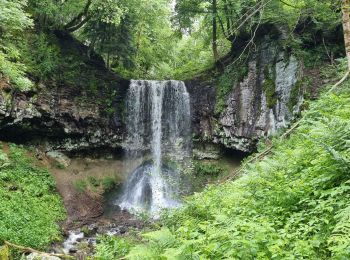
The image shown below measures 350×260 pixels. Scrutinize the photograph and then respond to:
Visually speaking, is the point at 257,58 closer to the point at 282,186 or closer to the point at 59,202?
the point at 59,202

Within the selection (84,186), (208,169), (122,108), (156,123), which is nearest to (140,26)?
(122,108)

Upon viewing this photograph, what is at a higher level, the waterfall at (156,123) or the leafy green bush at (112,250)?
the waterfall at (156,123)

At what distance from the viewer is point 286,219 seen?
12.4ft

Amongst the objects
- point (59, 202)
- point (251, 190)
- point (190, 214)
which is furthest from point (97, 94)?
point (251, 190)

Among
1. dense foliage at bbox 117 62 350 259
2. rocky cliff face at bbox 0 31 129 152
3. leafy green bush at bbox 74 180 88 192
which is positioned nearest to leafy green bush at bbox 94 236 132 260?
dense foliage at bbox 117 62 350 259

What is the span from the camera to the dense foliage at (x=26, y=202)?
10.5 m

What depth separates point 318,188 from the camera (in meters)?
3.96

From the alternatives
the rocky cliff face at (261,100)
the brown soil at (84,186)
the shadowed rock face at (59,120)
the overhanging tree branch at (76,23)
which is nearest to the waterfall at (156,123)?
the shadowed rock face at (59,120)

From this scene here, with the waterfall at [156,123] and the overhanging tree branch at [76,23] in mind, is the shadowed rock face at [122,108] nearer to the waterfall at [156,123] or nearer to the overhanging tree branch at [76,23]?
the waterfall at [156,123]

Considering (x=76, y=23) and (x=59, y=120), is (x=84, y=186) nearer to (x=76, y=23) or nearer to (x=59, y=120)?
(x=59, y=120)

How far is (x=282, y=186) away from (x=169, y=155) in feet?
48.5

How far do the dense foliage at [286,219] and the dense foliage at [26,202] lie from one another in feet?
25.3

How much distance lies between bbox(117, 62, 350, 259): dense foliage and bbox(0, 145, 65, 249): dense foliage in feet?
25.3

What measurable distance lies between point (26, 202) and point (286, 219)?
37.0 feet
